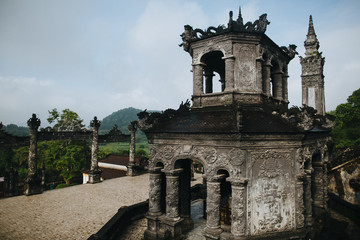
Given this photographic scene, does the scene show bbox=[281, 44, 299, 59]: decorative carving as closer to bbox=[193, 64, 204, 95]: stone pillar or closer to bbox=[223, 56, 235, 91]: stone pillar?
bbox=[223, 56, 235, 91]: stone pillar

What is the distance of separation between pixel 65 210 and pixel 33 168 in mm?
5616

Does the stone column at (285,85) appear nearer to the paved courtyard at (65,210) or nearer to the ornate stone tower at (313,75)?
the ornate stone tower at (313,75)

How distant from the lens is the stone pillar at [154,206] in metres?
9.43

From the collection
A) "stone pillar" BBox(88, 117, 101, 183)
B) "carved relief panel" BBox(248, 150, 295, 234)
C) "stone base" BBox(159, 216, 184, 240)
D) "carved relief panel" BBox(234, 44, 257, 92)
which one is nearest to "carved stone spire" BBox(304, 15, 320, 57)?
"carved relief panel" BBox(234, 44, 257, 92)

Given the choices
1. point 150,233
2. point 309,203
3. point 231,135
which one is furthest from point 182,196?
point 309,203

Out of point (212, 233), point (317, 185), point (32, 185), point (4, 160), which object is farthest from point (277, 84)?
point (4, 160)

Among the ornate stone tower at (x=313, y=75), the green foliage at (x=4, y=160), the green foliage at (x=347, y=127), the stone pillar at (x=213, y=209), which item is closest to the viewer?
the stone pillar at (x=213, y=209)

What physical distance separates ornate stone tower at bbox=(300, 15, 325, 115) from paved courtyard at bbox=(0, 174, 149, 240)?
1516cm

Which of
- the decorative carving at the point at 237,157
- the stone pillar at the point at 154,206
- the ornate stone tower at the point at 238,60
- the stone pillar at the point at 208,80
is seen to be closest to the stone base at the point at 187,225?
the stone pillar at the point at 154,206

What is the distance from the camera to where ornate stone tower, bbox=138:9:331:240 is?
7.83 metres

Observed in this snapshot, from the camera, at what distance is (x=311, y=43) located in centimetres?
1730

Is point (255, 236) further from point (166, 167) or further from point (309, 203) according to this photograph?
point (166, 167)

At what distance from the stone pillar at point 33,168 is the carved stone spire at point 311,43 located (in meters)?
22.6

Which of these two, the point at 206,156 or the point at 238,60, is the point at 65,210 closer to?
the point at 206,156
